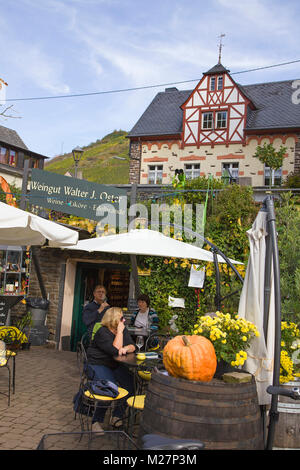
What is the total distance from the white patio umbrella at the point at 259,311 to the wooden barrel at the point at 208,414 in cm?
50

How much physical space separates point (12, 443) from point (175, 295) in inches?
177

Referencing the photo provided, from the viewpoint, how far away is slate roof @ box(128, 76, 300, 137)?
21031 mm

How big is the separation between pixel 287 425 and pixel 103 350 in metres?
1.99

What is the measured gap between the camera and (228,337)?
3381 millimetres

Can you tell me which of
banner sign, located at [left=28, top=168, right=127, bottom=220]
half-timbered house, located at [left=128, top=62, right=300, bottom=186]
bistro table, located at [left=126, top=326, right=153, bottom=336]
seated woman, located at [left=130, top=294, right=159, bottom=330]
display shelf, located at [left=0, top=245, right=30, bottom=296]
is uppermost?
half-timbered house, located at [left=128, top=62, right=300, bottom=186]

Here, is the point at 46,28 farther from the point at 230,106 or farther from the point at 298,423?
the point at 230,106

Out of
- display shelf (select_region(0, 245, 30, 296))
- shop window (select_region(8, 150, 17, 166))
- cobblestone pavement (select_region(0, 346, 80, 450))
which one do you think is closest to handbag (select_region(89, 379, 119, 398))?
cobblestone pavement (select_region(0, 346, 80, 450))

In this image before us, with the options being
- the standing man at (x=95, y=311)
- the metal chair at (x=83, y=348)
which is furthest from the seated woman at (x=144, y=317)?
the metal chair at (x=83, y=348)

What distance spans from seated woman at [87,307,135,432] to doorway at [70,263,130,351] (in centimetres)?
441

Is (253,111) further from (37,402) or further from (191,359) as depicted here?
(191,359)

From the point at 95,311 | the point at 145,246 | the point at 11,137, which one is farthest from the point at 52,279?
the point at 11,137

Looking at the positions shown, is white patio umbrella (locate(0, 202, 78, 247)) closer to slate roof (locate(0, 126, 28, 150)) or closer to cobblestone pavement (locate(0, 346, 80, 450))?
cobblestone pavement (locate(0, 346, 80, 450))

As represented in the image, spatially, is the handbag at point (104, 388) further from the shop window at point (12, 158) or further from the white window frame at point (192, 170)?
the shop window at point (12, 158)
